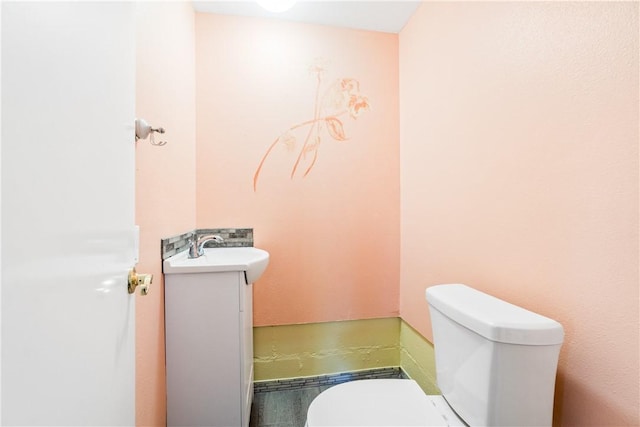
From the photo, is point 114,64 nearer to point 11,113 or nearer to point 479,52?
point 11,113

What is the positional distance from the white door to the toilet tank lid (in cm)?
94

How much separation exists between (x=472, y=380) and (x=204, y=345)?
1.09 m

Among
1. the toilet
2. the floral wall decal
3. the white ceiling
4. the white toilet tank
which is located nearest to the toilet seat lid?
the toilet

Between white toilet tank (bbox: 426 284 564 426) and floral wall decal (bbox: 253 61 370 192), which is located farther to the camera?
floral wall decal (bbox: 253 61 370 192)

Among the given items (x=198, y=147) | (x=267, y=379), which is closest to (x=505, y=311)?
(x=267, y=379)

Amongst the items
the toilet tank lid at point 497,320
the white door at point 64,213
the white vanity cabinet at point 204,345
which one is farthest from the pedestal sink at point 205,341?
the toilet tank lid at point 497,320

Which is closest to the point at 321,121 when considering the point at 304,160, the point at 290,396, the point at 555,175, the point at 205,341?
the point at 304,160

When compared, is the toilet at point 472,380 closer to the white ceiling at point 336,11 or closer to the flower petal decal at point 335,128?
the flower petal decal at point 335,128

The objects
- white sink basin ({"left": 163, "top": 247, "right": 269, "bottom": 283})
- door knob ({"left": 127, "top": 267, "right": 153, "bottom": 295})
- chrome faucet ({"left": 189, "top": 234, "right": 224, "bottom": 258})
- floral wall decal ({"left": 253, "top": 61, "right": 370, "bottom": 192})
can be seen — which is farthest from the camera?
floral wall decal ({"left": 253, "top": 61, "right": 370, "bottom": 192})

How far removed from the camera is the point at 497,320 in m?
0.77

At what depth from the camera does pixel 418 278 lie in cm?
164

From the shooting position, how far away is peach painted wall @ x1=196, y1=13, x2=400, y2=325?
1684mm

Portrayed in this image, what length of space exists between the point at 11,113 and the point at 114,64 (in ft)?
1.14

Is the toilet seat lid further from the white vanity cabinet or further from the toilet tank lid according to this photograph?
the white vanity cabinet
